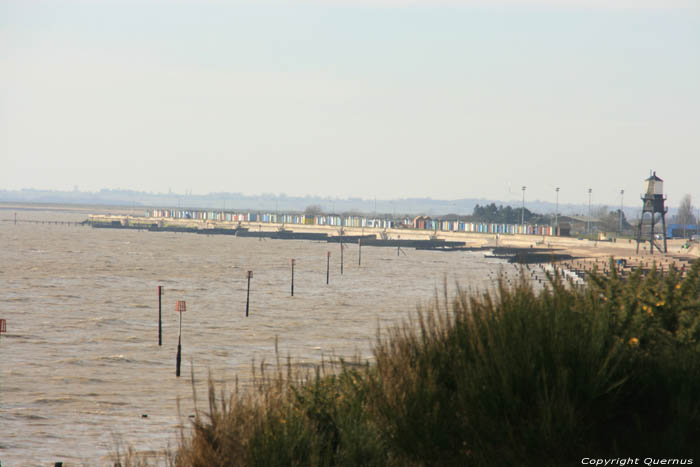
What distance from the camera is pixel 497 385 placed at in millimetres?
12836

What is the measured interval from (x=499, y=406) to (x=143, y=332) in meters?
47.6

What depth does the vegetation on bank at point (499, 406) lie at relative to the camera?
12.2 metres

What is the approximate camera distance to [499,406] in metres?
12.8

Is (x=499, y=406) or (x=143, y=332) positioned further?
(x=143, y=332)

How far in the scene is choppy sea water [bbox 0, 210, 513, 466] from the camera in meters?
30.5

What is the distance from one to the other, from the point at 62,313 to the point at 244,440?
195ft

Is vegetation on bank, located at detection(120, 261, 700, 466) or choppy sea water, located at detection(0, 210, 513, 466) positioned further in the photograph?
choppy sea water, located at detection(0, 210, 513, 466)

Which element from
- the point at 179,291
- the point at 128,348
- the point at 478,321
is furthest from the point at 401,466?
the point at 179,291

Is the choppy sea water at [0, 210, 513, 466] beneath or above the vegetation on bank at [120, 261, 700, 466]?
Answer: beneath

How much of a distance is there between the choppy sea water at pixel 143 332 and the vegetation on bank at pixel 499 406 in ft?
4.46

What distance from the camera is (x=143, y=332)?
56.8 metres

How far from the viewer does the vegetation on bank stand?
1223 cm

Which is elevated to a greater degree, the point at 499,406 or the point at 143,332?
the point at 499,406

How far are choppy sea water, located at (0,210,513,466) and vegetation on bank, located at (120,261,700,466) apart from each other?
1360mm
